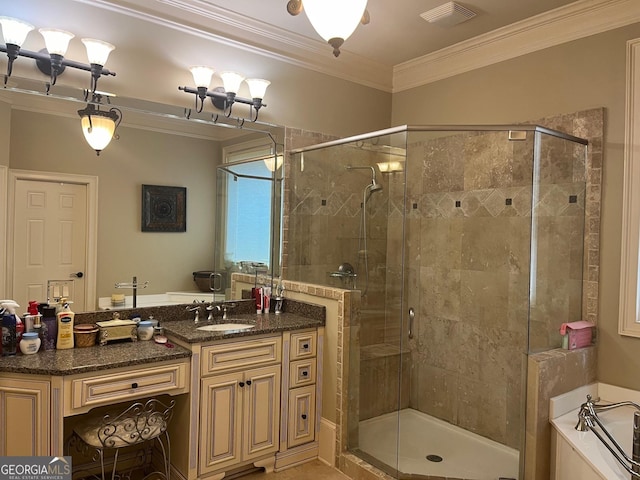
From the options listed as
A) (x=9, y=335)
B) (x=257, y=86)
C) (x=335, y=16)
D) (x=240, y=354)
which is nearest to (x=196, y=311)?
(x=240, y=354)

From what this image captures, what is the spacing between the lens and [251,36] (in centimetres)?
317

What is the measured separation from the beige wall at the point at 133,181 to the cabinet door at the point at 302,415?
95 centimetres

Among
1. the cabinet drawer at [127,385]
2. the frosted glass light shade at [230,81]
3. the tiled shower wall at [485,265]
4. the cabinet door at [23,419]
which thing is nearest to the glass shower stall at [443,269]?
the tiled shower wall at [485,265]

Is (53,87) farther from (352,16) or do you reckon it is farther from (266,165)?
(352,16)

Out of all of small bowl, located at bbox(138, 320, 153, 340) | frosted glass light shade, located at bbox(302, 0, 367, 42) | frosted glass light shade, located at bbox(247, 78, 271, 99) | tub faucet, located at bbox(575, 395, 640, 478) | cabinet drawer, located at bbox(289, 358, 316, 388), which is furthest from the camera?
frosted glass light shade, located at bbox(247, 78, 271, 99)

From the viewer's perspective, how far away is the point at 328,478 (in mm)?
2725

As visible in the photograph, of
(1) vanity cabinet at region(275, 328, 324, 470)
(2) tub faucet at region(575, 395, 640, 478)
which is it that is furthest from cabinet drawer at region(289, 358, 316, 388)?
(2) tub faucet at region(575, 395, 640, 478)

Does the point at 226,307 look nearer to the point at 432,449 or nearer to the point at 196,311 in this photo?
the point at 196,311

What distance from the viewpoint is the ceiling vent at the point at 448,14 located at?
2.85 metres

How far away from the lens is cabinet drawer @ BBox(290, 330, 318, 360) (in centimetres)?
283

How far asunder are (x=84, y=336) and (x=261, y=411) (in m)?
1.05

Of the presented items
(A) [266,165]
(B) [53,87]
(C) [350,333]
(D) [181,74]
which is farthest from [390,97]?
(B) [53,87]

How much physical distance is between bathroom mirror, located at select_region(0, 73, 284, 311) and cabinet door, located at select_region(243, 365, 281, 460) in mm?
686

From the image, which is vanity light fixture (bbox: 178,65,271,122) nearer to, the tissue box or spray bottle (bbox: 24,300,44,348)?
spray bottle (bbox: 24,300,44,348)
